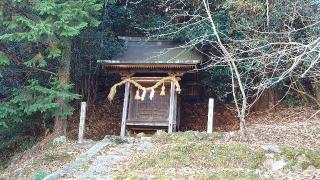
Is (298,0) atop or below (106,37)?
atop

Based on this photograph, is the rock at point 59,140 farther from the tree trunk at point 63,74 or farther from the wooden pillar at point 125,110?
the wooden pillar at point 125,110

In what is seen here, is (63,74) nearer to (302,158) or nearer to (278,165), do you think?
(278,165)

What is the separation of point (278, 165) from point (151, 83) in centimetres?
618

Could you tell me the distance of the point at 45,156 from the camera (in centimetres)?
990

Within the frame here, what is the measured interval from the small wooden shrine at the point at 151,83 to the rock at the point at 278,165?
4709 mm

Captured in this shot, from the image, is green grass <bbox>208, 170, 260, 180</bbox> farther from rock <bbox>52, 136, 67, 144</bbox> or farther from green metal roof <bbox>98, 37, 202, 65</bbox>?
rock <bbox>52, 136, 67, 144</bbox>

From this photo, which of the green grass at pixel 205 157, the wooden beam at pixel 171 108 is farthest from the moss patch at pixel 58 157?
the wooden beam at pixel 171 108

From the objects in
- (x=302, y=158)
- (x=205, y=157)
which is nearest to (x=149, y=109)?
(x=205, y=157)

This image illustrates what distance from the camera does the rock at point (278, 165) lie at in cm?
814

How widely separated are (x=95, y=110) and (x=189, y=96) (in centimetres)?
405

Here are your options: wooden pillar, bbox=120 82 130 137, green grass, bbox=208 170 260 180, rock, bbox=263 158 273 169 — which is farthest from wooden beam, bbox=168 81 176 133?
green grass, bbox=208 170 260 180

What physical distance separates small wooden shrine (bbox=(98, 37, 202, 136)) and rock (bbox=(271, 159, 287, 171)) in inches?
185

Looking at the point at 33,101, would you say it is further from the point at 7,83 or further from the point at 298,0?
the point at 298,0

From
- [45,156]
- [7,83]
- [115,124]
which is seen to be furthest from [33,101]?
[115,124]
